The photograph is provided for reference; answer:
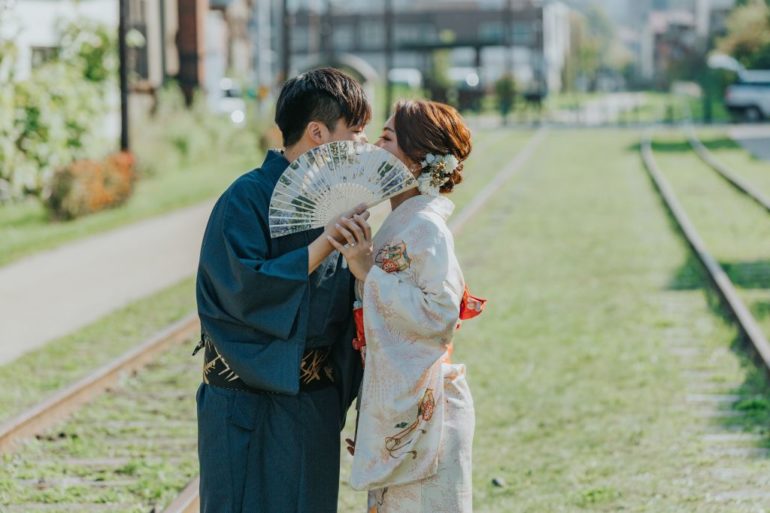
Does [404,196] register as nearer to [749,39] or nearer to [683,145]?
[683,145]

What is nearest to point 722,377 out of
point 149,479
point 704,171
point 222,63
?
point 149,479

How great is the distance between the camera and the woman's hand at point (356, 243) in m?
3.54

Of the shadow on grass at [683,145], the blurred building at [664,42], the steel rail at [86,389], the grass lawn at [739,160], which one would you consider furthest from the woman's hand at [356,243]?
the blurred building at [664,42]

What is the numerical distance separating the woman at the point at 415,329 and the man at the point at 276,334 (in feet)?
0.38

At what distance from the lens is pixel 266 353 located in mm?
3580

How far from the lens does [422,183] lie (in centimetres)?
366

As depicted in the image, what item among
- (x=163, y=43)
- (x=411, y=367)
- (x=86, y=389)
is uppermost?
(x=163, y=43)

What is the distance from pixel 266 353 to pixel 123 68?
20.0 metres

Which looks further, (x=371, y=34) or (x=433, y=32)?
(x=433, y=32)

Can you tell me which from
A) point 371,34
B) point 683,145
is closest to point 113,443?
point 683,145

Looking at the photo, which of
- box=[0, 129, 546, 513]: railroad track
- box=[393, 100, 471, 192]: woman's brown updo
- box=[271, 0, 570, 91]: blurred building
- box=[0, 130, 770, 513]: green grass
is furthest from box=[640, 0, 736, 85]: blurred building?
box=[393, 100, 471, 192]: woman's brown updo

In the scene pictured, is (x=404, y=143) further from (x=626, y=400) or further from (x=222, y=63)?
(x=222, y=63)

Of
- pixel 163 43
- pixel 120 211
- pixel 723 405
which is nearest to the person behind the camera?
pixel 723 405

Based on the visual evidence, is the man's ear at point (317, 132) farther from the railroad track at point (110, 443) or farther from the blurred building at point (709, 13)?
the blurred building at point (709, 13)
